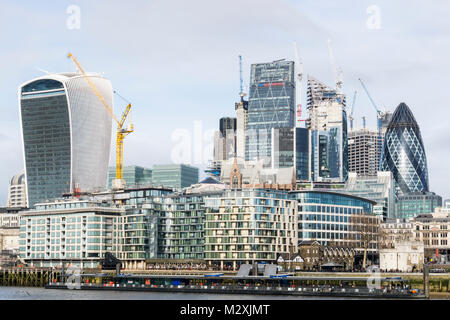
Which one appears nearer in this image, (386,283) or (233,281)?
(386,283)

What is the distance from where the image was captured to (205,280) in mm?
162375

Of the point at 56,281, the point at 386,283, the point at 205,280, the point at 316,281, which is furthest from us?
the point at 56,281
